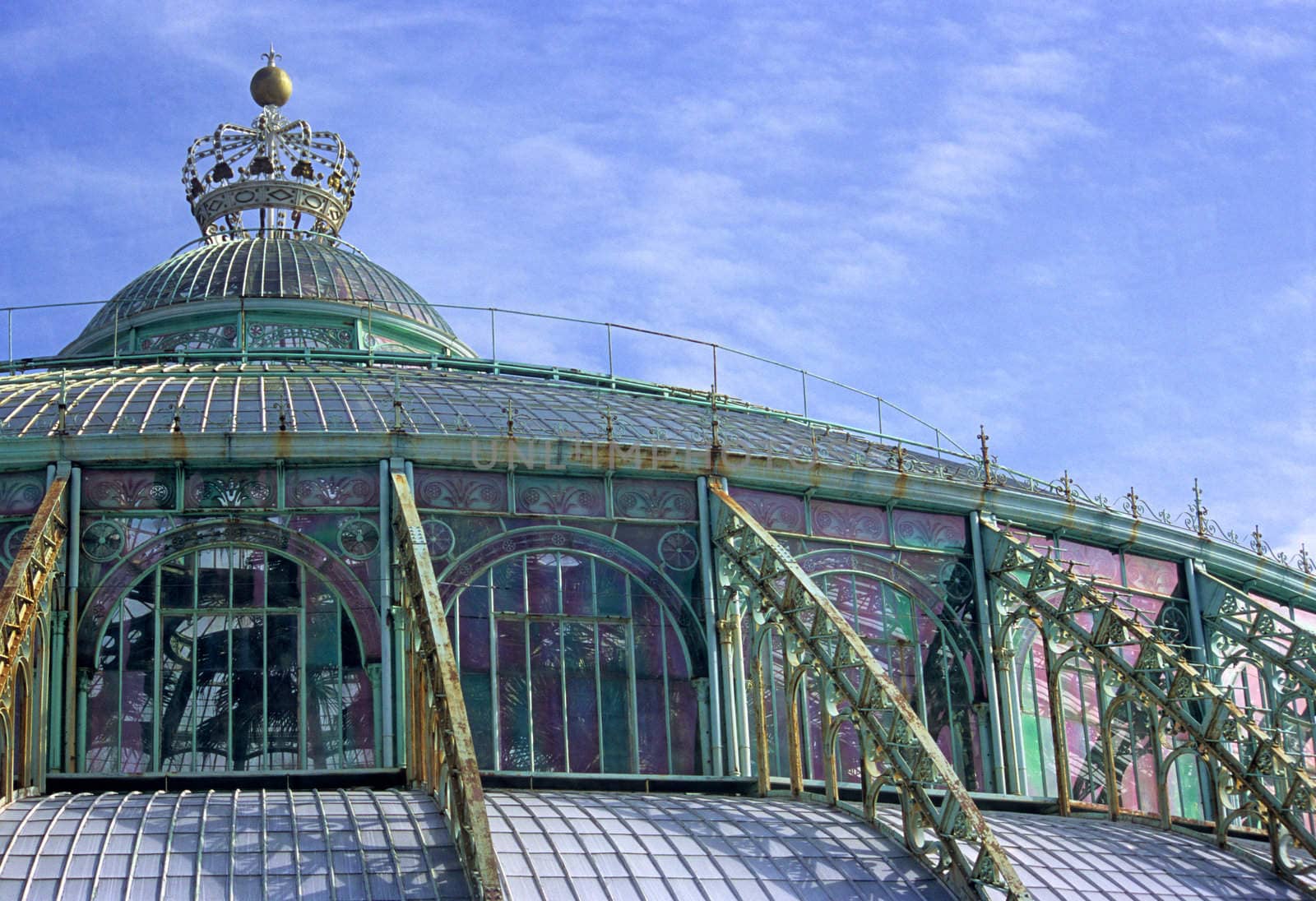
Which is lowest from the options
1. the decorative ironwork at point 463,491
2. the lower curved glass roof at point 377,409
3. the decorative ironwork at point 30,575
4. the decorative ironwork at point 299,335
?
the decorative ironwork at point 30,575

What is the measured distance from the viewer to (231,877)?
2455 cm

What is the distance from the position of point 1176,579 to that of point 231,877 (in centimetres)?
1996

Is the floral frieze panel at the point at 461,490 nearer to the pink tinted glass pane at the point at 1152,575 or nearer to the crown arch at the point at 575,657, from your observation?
the crown arch at the point at 575,657

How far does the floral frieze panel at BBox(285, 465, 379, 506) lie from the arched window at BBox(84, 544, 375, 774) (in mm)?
1031

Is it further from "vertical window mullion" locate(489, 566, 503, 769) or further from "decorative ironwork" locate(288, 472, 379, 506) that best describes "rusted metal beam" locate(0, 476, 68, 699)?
"vertical window mullion" locate(489, 566, 503, 769)

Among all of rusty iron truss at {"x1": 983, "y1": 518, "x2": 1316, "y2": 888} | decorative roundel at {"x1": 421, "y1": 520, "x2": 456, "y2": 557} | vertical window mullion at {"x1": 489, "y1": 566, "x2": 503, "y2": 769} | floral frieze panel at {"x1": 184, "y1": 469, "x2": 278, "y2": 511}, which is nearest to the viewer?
rusty iron truss at {"x1": 983, "y1": 518, "x2": 1316, "y2": 888}

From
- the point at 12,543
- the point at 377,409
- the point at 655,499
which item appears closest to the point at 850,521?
the point at 655,499

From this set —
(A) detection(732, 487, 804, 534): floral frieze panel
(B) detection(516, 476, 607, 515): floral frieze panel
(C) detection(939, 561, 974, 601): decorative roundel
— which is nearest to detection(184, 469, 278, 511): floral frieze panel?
(B) detection(516, 476, 607, 515): floral frieze panel

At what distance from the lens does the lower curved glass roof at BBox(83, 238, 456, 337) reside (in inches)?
1821

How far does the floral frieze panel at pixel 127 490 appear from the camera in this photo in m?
31.7

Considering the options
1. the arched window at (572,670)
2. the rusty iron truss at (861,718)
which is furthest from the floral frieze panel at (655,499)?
the arched window at (572,670)

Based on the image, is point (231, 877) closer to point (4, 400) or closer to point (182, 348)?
point (4, 400)

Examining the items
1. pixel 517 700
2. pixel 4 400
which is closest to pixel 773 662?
pixel 517 700

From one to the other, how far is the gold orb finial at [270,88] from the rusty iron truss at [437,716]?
24.1 m
